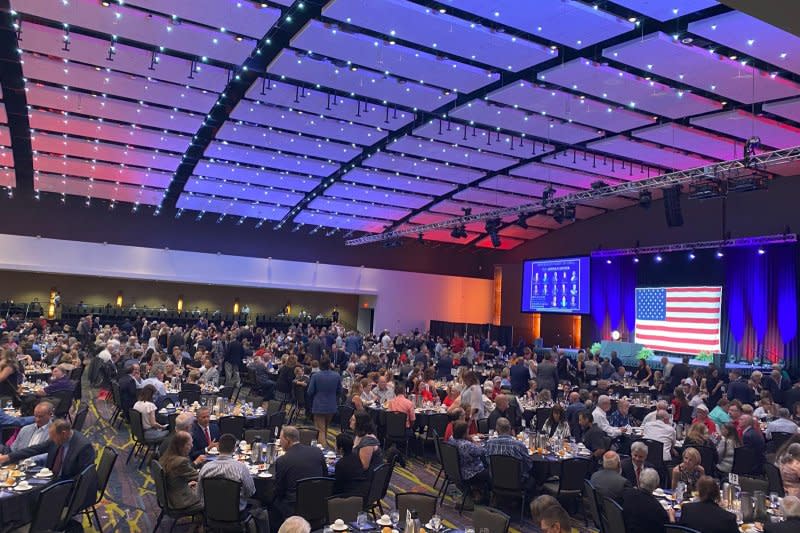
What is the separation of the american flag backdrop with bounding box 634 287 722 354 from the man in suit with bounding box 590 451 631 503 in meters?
16.2

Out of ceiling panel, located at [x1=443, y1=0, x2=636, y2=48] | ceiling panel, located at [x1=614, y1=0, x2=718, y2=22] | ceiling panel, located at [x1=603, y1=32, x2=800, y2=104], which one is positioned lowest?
ceiling panel, located at [x1=603, y1=32, x2=800, y2=104]

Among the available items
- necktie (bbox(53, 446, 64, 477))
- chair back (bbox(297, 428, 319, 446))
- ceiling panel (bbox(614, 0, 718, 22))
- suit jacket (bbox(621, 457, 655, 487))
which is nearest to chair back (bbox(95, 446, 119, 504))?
necktie (bbox(53, 446, 64, 477))

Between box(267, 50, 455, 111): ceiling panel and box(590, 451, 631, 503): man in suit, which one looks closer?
box(590, 451, 631, 503): man in suit

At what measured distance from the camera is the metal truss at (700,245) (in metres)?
17.9

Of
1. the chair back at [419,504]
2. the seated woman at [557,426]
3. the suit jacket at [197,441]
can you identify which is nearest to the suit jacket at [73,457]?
the suit jacket at [197,441]

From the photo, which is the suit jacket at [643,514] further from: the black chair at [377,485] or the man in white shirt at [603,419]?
the man in white shirt at [603,419]

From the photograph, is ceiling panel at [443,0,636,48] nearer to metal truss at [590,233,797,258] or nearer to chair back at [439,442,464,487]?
chair back at [439,442,464,487]

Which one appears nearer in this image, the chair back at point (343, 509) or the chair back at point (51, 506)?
the chair back at point (51, 506)

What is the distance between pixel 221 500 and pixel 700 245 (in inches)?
743

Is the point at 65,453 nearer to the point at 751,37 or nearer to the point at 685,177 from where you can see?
the point at 751,37

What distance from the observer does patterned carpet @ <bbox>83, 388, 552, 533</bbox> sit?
6.22 meters

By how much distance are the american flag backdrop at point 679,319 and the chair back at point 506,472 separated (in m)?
15.7

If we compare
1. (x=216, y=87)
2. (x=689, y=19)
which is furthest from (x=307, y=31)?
(x=689, y=19)

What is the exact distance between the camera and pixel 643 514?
4758 mm
